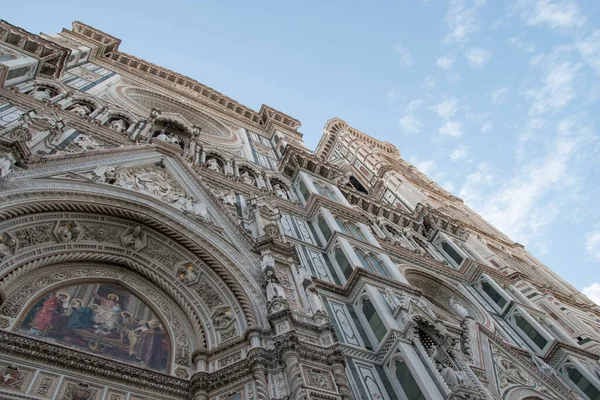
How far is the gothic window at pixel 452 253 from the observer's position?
17294mm

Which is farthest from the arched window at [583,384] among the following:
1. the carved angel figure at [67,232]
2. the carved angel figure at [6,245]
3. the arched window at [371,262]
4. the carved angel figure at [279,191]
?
the carved angel figure at [6,245]

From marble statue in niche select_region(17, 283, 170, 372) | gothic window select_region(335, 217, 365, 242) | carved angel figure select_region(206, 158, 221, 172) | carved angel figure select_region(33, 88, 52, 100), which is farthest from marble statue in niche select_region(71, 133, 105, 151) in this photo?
gothic window select_region(335, 217, 365, 242)

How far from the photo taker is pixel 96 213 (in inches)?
346

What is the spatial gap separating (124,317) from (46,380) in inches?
73.2

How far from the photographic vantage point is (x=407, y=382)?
7.97 m

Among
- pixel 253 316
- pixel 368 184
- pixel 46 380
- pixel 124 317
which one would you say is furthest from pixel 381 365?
pixel 368 184

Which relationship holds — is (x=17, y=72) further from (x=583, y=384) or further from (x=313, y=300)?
(x=583, y=384)

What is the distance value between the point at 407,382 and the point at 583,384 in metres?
6.52

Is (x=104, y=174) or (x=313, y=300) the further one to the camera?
(x=104, y=174)

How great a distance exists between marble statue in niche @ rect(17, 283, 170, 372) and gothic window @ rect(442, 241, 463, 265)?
1208 cm

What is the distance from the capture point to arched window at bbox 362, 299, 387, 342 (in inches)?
359

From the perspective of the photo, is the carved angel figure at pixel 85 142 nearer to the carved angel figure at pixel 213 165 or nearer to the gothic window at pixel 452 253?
the carved angel figure at pixel 213 165

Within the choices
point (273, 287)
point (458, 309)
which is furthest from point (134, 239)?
point (458, 309)

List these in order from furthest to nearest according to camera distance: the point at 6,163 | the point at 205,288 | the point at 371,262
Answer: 1. the point at 371,262
2. the point at 205,288
3. the point at 6,163
